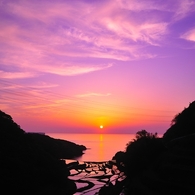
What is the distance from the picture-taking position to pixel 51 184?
54.7 m

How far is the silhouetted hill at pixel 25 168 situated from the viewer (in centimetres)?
4650

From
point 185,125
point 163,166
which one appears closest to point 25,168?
point 163,166

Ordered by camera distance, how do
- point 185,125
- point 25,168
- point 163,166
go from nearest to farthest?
point 163,166, point 25,168, point 185,125

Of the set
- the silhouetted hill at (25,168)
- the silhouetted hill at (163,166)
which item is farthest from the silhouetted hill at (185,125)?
A: the silhouetted hill at (25,168)

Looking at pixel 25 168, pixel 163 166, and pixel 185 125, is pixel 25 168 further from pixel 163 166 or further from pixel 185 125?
pixel 185 125

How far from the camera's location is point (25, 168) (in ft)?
167

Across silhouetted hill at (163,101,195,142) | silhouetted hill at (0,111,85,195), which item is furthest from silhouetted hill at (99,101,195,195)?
silhouetted hill at (0,111,85,195)

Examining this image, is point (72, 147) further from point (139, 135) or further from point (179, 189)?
point (179, 189)

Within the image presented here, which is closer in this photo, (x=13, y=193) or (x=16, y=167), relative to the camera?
(x=13, y=193)

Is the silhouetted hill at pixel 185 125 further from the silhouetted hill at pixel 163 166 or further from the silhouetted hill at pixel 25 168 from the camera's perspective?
Result: the silhouetted hill at pixel 25 168

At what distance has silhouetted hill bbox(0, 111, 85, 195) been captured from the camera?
1831 inches

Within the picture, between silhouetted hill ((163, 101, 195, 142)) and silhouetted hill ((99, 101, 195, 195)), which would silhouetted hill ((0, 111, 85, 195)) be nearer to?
silhouetted hill ((99, 101, 195, 195))

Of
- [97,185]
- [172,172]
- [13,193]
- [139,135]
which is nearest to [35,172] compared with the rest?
[13,193]

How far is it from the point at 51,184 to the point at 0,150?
43.0ft
